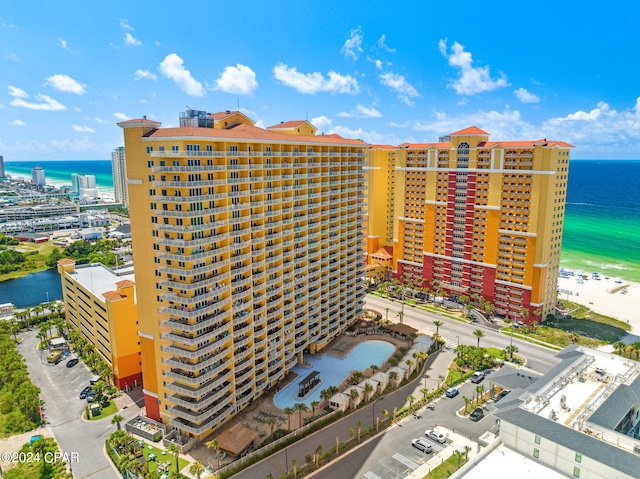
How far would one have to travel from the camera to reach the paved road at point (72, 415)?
49.5 meters

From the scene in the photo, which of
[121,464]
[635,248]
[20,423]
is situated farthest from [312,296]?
[635,248]

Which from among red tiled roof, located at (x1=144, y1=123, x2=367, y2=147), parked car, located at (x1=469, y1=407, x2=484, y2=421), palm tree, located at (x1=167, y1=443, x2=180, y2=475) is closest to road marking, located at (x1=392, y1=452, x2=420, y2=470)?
parked car, located at (x1=469, y1=407, x2=484, y2=421)

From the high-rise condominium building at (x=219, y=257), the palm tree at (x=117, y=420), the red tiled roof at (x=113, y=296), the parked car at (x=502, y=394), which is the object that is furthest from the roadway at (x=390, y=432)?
the red tiled roof at (x=113, y=296)

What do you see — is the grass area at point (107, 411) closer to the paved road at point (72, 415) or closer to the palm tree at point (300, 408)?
the paved road at point (72, 415)

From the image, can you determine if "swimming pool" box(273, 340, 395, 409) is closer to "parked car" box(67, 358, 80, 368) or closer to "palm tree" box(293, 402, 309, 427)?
"palm tree" box(293, 402, 309, 427)

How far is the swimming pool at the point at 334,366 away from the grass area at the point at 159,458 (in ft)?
48.2

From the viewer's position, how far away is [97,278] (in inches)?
3182

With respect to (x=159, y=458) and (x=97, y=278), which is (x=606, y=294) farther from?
(x=97, y=278)

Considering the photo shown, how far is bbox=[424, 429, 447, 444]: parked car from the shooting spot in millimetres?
52406

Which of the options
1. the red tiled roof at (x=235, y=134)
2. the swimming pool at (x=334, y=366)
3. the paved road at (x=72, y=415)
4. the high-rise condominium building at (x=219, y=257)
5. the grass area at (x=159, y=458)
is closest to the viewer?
the red tiled roof at (x=235, y=134)

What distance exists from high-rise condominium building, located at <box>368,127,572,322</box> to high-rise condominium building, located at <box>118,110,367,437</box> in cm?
3868

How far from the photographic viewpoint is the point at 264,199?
60281 millimetres

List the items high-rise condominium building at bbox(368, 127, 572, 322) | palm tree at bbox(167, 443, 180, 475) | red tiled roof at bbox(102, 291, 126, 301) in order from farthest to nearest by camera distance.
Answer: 1. high-rise condominium building at bbox(368, 127, 572, 322)
2. red tiled roof at bbox(102, 291, 126, 301)
3. palm tree at bbox(167, 443, 180, 475)

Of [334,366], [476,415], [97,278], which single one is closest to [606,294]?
[476,415]
